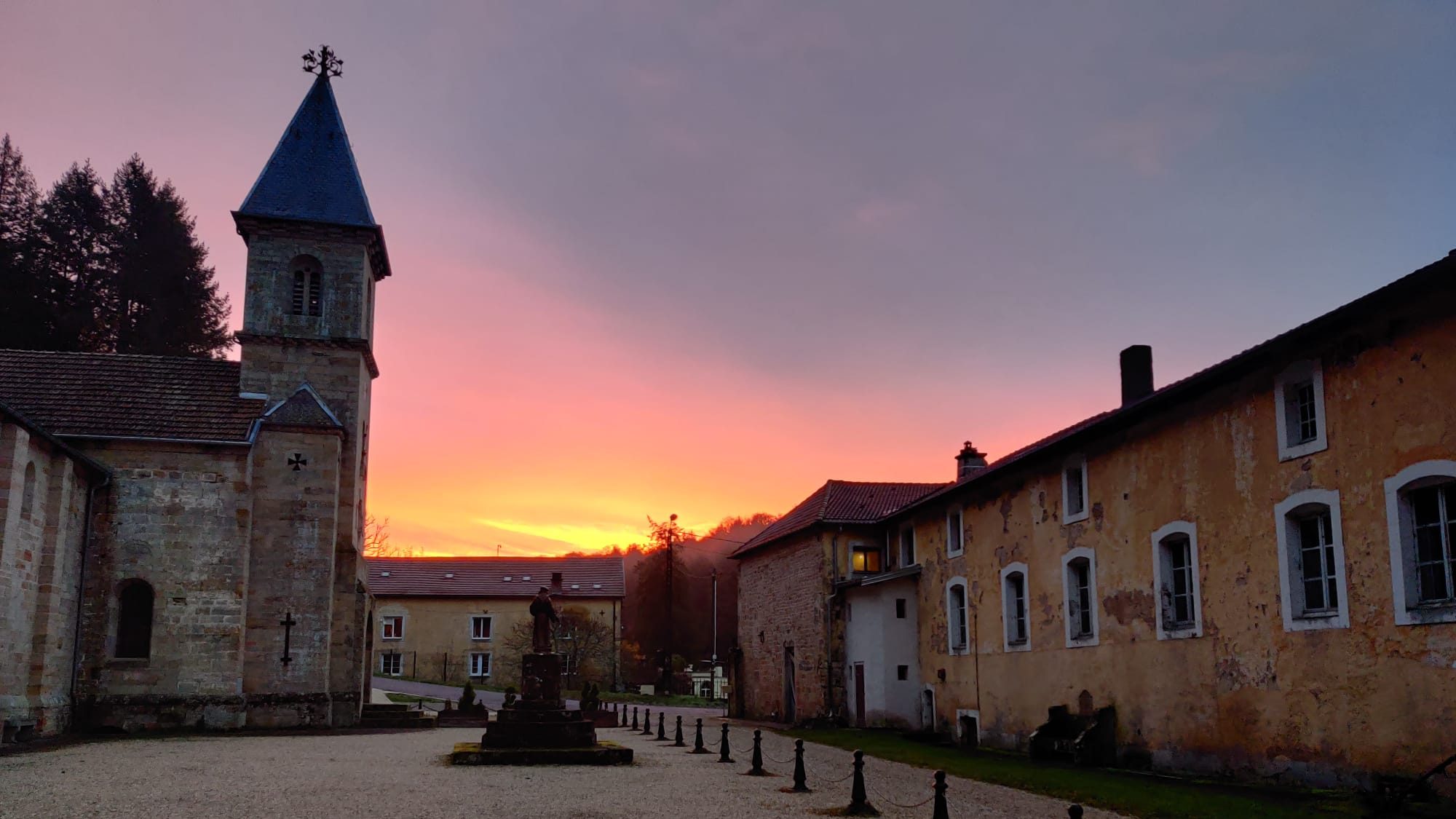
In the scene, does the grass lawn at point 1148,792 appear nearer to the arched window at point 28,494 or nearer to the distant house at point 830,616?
the distant house at point 830,616

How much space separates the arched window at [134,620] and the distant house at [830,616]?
17881 millimetres

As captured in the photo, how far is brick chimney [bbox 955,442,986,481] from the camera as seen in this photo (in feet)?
108

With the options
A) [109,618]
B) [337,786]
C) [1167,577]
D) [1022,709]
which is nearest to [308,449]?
[109,618]

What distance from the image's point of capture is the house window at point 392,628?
55.3 m

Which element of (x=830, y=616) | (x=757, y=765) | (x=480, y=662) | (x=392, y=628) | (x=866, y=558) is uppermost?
(x=866, y=558)

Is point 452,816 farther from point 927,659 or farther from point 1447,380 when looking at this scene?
point 927,659

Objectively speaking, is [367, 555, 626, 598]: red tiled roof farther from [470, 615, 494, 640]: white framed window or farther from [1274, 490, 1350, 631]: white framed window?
[1274, 490, 1350, 631]: white framed window

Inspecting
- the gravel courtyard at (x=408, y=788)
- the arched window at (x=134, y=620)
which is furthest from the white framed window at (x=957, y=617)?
the arched window at (x=134, y=620)

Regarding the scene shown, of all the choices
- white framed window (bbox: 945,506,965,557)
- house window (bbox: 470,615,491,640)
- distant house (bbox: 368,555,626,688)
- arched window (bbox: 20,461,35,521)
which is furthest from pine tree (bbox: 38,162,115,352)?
white framed window (bbox: 945,506,965,557)

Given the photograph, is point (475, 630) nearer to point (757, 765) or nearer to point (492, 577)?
point (492, 577)

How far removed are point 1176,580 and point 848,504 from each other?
56.4ft

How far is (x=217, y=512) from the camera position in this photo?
2506cm

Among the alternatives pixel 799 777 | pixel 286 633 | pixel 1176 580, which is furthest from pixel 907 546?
pixel 799 777

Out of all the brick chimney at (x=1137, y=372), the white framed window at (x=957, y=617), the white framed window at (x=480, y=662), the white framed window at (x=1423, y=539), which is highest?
the brick chimney at (x=1137, y=372)
